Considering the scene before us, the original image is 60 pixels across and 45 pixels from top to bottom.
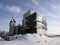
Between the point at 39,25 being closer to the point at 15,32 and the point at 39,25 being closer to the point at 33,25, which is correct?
the point at 33,25

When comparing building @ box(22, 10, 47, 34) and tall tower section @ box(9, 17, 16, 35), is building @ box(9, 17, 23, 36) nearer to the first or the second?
tall tower section @ box(9, 17, 16, 35)

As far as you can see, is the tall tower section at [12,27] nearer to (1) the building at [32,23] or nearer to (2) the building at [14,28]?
(2) the building at [14,28]

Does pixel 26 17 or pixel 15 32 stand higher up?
pixel 26 17

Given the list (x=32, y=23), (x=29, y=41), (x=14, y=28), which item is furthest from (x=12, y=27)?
(x=29, y=41)

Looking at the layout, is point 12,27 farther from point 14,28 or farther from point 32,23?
point 32,23

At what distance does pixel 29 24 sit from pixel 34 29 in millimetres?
2339

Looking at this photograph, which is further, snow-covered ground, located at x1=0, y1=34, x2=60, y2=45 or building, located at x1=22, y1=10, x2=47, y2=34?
building, located at x1=22, y1=10, x2=47, y2=34

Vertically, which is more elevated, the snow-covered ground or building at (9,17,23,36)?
building at (9,17,23,36)

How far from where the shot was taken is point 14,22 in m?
43.2

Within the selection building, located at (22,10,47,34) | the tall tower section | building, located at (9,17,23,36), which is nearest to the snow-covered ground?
building, located at (22,10,47,34)

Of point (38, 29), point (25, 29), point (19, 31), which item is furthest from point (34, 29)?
point (19, 31)

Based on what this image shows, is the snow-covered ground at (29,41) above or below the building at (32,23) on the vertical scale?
below

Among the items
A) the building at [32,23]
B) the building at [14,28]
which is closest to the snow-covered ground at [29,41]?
the building at [32,23]

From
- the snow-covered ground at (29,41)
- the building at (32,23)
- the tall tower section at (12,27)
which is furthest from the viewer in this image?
the tall tower section at (12,27)
